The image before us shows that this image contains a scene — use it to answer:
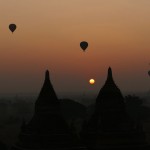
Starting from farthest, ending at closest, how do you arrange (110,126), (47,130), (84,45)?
(84,45) → (110,126) → (47,130)

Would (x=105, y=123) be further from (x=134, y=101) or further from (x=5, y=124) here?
(x=5, y=124)

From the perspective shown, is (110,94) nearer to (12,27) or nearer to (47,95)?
(47,95)

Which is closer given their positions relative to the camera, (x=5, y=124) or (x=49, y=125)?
(x=49, y=125)

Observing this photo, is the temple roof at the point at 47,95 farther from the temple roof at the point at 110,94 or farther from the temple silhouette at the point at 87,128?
the temple roof at the point at 110,94

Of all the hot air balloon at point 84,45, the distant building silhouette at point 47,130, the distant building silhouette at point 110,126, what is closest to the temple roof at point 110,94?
the distant building silhouette at point 110,126

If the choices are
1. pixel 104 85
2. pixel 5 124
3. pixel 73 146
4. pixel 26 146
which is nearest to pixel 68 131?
pixel 73 146

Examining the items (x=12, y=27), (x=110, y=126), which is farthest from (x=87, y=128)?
(x=12, y=27)

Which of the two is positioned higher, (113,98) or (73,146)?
(113,98)

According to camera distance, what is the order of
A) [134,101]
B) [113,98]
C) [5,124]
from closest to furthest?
1. [113,98]
2. [134,101]
3. [5,124]
